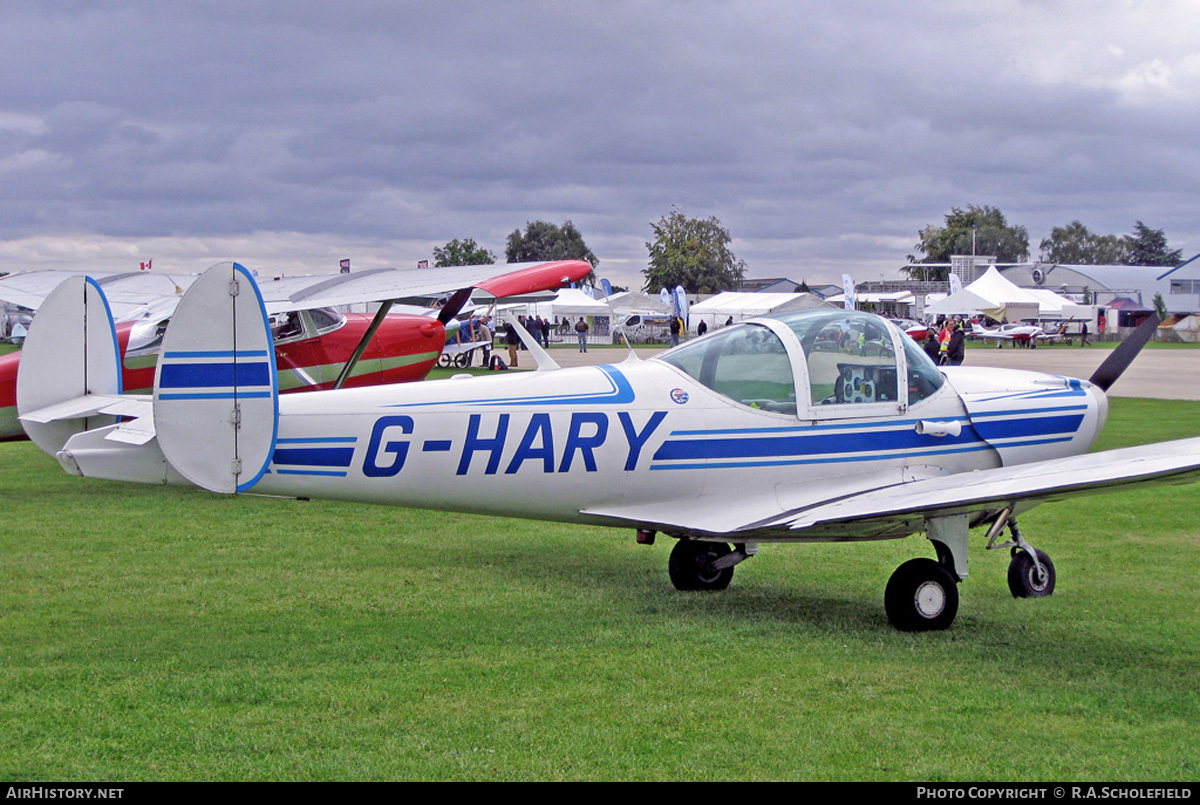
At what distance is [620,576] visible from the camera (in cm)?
780

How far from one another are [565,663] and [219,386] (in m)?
2.27

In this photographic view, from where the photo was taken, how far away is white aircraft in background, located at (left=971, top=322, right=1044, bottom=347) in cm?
5412

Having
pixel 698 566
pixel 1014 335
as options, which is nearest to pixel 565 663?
pixel 698 566

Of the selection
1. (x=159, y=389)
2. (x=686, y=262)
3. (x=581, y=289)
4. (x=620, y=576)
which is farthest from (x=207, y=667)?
(x=686, y=262)

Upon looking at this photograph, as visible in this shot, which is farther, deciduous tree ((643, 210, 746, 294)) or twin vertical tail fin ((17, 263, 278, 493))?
deciduous tree ((643, 210, 746, 294))

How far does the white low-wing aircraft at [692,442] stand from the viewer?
230 inches

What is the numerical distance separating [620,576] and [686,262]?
92487 mm

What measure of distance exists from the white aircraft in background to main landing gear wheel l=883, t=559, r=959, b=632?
51.1m

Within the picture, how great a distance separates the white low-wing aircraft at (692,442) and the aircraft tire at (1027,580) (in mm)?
13

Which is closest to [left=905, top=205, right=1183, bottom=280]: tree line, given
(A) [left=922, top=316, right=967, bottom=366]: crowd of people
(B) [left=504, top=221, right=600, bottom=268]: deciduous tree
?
(B) [left=504, top=221, right=600, bottom=268]: deciduous tree

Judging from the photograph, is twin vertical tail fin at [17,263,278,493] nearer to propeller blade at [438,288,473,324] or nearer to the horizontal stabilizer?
the horizontal stabilizer

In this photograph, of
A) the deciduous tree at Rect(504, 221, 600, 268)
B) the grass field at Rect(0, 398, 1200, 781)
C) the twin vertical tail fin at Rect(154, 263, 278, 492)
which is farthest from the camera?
the deciduous tree at Rect(504, 221, 600, 268)

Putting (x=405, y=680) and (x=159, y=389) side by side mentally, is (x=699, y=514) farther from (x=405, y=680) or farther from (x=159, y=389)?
(x=159, y=389)

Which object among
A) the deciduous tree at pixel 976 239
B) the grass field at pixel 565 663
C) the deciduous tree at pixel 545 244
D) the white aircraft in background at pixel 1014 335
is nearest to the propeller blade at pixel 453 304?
the grass field at pixel 565 663
